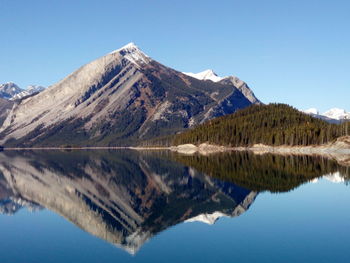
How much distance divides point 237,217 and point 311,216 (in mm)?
9295

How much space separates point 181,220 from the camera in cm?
4794

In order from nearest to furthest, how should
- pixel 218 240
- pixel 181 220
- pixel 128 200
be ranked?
pixel 218 240 < pixel 181 220 < pixel 128 200

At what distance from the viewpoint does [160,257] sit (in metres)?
33.6

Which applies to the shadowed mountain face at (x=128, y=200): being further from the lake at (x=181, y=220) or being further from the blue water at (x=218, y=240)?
the blue water at (x=218, y=240)

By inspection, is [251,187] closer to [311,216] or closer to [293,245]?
[311,216]

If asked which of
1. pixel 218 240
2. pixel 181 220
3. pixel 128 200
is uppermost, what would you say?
pixel 128 200

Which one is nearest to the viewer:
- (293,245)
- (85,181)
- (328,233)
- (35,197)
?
(293,245)

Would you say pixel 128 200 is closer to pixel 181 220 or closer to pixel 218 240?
pixel 181 220

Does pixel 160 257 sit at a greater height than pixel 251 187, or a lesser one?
lesser

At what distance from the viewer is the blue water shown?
110 ft

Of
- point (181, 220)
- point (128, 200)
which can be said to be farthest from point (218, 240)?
point (128, 200)

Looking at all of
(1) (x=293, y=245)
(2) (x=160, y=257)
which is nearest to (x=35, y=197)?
(2) (x=160, y=257)

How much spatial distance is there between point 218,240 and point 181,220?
1025cm

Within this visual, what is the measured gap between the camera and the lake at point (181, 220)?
34688 millimetres
